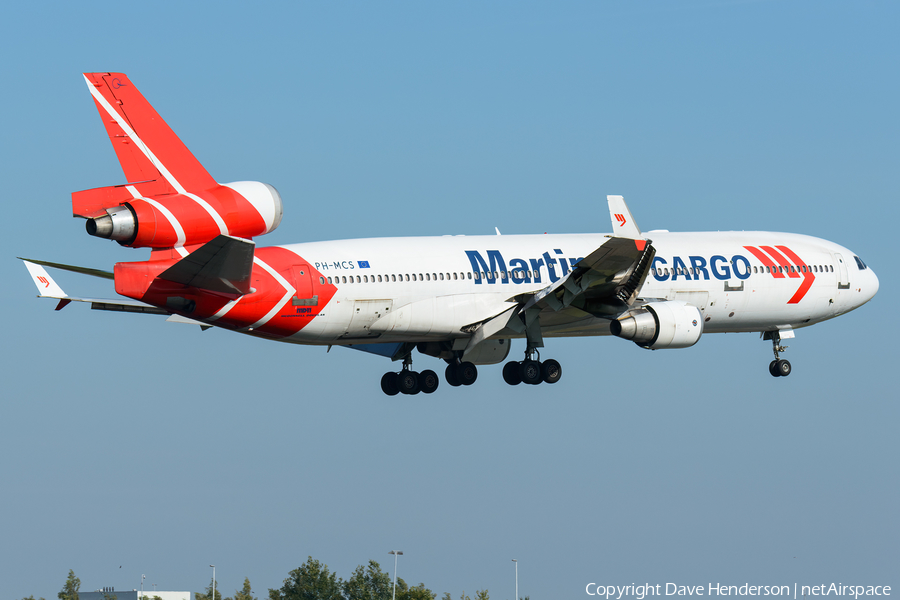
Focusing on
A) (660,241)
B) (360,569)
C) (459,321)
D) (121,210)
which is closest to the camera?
(121,210)

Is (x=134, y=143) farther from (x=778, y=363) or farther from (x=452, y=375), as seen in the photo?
(x=778, y=363)

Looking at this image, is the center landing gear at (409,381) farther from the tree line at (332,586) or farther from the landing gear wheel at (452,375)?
the tree line at (332,586)

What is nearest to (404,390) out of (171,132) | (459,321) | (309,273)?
(459,321)

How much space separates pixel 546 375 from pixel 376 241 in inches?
315

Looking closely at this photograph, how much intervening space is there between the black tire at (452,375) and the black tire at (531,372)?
3.00 metres

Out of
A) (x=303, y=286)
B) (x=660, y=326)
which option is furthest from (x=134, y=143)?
(x=660, y=326)

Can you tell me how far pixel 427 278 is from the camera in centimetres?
4303

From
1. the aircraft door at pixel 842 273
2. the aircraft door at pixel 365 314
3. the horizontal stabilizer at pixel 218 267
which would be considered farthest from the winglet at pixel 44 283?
the aircraft door at pixel 842 273

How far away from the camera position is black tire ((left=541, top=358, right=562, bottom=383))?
45750 mm

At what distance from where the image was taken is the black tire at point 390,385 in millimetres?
48219

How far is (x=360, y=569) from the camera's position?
3659 inches

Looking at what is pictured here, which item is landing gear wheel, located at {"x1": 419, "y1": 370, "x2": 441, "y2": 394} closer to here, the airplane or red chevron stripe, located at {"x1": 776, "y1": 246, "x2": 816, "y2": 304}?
the airplane

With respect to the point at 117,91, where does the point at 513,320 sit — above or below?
below

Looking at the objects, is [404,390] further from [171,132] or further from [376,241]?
[171,132]
